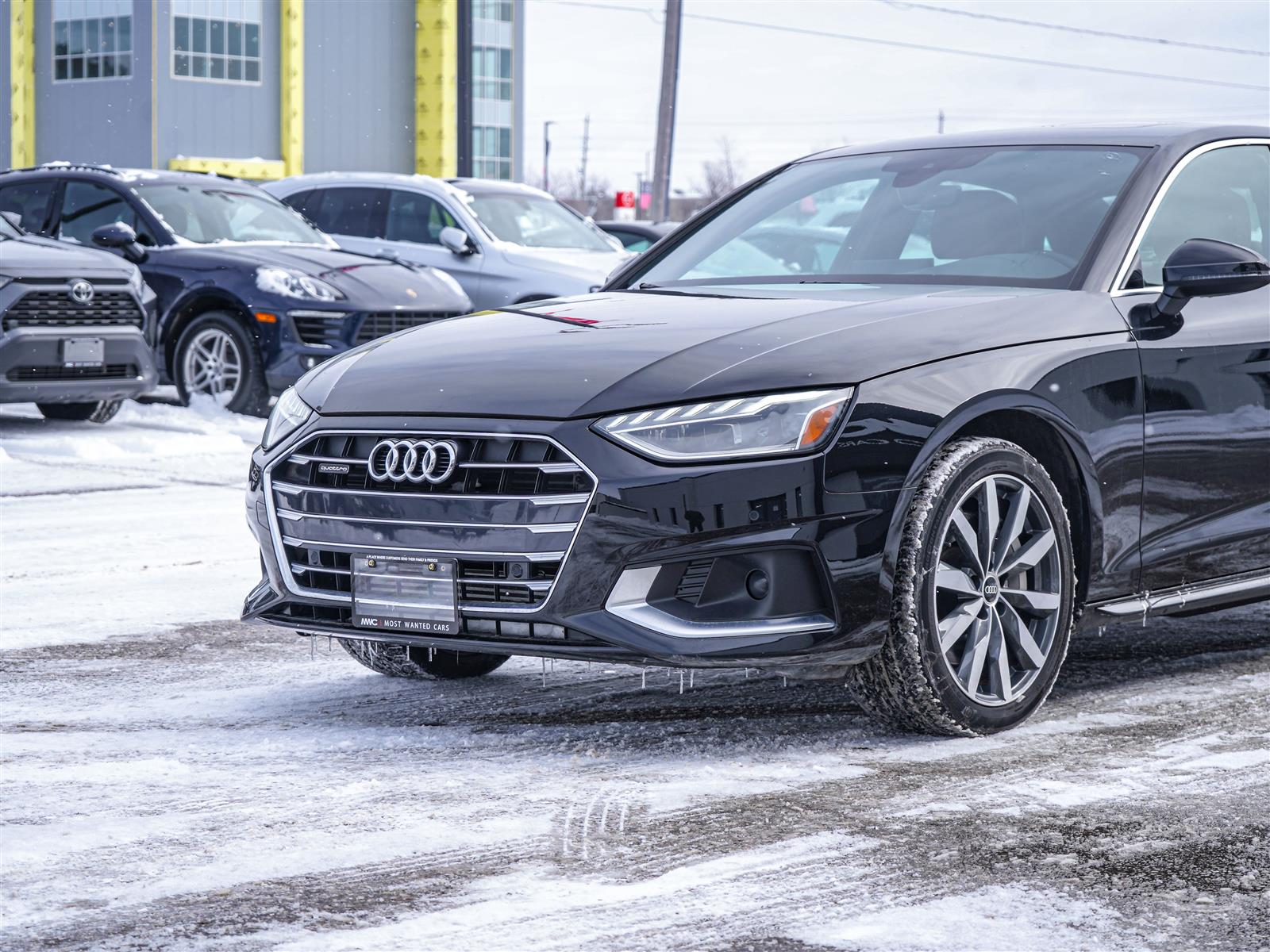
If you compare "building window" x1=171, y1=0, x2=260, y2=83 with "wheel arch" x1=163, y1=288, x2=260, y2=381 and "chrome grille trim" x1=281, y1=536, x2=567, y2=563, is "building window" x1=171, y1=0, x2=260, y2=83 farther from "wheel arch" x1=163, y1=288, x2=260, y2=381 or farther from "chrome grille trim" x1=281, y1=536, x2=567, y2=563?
"chrome grille trim" x1=281, y1=536, x2=567, y2=563

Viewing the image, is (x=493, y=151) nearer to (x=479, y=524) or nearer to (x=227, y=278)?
(x=227, y=278)

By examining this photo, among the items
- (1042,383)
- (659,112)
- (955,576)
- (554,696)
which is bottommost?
(554,696)

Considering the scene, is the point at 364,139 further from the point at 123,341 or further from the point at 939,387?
the point at 939,387

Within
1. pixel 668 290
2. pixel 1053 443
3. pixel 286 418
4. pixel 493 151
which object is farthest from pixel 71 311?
pixel 493 151

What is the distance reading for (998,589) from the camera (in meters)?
4.67

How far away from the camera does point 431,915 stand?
3.30 metres

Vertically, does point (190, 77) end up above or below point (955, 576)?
above

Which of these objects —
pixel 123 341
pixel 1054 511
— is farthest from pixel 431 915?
pixel 123 341

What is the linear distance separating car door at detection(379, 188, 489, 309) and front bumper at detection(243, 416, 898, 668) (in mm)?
11823

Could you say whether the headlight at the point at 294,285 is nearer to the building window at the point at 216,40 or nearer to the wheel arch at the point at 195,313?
the wheel arch at the point at 195,313

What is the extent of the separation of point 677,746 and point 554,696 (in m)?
0.69

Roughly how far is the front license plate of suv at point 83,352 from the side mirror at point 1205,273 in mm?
8121

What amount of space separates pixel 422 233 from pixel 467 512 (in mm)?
12397

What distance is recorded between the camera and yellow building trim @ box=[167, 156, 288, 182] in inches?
1307
